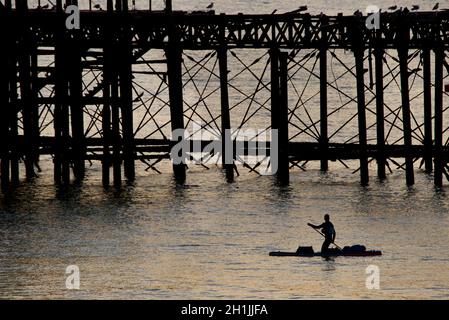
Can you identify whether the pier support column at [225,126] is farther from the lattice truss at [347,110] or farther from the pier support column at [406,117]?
the pier support column at [406,117]

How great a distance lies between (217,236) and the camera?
67.6 metres

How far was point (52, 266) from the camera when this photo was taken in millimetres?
61875

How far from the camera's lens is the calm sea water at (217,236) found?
192 ft

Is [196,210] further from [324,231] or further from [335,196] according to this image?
[324,231]

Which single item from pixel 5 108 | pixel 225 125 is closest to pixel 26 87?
pixel 5 108

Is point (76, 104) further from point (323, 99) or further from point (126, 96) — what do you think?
point (323, 99)

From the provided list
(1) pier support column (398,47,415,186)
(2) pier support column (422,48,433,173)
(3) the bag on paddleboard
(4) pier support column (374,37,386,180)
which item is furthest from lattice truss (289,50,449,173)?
(3) the bag on paddleboard

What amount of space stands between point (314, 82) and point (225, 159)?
61.3m

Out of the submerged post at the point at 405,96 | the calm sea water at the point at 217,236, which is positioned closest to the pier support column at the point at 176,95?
the calm sea water at the point at 217,236

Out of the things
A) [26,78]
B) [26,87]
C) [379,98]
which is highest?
[26,78]

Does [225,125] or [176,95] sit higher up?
[176,95]

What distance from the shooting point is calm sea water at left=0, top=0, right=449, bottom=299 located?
5862 cm

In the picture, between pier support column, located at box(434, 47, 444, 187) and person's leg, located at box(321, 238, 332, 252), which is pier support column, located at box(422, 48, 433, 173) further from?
person's leg, located at box(321, 238, 332, 252)
